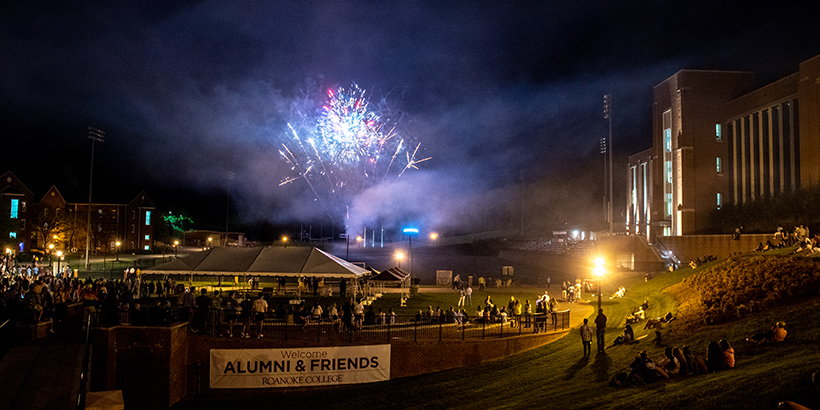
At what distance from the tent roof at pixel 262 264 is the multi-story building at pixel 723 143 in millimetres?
39225

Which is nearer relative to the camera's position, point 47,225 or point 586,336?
point 586,336

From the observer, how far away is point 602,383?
1466cm

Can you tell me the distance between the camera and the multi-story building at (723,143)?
152 feet

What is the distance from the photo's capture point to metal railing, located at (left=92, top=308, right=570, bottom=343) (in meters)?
18.6

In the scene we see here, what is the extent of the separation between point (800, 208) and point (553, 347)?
32.5 metres

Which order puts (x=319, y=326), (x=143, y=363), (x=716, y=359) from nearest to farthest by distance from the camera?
(x=716, y=359) → (x=143, y=363) → (x=319, y=326)

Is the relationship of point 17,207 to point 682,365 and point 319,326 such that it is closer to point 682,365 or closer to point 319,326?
point 319,326

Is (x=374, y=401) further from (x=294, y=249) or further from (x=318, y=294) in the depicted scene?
(x=318, y=294)

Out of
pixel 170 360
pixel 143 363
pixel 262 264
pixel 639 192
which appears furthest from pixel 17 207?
pixel 639 192

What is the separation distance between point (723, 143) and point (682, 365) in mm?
54608

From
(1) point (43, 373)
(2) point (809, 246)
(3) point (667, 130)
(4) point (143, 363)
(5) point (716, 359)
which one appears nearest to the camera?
(5) point (716, 359)

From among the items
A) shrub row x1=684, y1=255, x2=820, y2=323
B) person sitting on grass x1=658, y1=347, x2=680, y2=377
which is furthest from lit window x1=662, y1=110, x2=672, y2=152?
person sitting on grass x1=658, y1=347, x2=680, y2=377

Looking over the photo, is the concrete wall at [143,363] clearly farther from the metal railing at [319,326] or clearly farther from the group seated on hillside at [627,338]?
the group seated on hillside at [627,338]

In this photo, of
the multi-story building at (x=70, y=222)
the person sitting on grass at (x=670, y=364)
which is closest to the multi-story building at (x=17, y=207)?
the multi-story building at (x=70, y=222)
